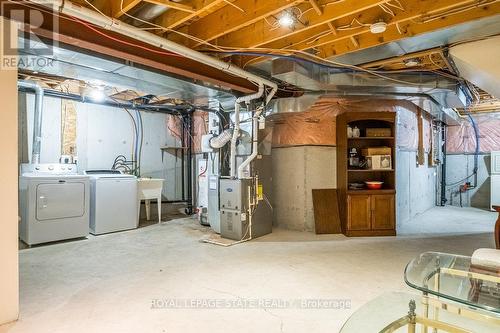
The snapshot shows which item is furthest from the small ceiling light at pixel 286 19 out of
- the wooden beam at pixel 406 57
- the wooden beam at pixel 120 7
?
the wooden beam at pixel 406 57

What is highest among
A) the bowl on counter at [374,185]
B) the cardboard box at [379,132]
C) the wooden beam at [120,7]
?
the wooden beam at [120,7]

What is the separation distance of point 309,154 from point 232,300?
10.8 feet

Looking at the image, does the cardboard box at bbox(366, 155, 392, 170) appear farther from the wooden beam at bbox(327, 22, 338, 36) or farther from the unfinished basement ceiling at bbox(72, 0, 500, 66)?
the wooden beam at bbox(327, 22, 338, 36)

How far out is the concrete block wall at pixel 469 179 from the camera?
824 cm

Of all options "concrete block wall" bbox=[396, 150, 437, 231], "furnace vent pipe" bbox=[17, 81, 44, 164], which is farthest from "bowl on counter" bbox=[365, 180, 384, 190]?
"furnace vent pipe" bbox=[17, 81, 44, 164]

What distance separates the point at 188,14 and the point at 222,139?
2458 mm

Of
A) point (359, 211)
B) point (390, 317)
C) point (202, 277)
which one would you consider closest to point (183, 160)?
point (359, 211)

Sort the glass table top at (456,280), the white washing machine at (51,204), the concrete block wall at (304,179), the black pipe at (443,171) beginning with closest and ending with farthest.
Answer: the glass table top at (456,280) < the white washing machine at (51,204) < the concrete block wall at (304,179) < the black pipe at (443,171)

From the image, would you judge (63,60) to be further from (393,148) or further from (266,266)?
(393,148)

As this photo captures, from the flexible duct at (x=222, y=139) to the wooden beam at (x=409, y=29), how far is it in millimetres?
1915

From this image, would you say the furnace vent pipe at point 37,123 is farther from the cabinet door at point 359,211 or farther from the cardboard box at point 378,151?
the cardboard box at point 378,151

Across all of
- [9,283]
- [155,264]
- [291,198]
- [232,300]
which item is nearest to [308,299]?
[232,300]

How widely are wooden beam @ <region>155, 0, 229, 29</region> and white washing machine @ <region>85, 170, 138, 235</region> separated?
302 centimetres

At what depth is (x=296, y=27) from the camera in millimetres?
2936
